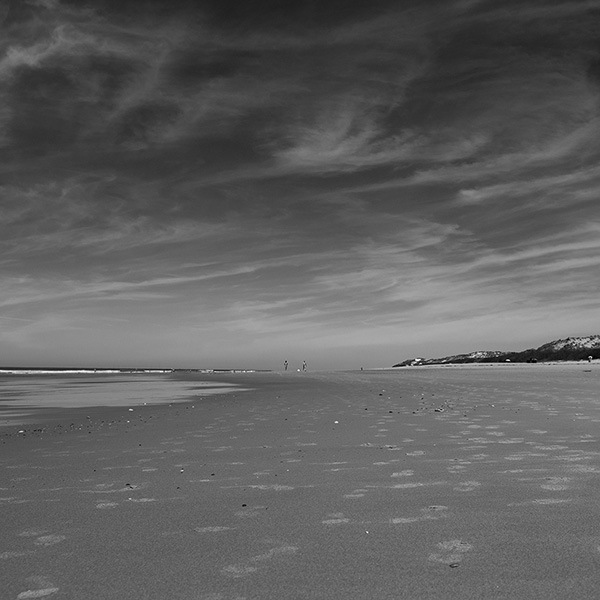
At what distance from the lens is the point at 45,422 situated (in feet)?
44.4

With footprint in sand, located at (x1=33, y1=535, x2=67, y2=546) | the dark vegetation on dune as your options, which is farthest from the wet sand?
the dark vegetation on dune

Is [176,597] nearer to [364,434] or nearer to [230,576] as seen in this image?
[230,576]

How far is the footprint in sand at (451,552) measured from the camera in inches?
154

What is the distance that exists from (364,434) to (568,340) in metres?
120

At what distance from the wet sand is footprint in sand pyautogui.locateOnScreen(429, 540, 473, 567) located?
0.02 metres

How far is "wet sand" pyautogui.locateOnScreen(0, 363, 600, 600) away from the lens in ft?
11.9

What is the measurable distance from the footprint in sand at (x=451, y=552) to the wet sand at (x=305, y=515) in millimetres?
19

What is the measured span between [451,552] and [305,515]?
1501 millimetres

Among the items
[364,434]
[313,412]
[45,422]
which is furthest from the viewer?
[313,412]

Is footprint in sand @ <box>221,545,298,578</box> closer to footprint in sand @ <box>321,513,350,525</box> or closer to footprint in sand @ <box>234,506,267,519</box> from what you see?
footprint in sand @ <box>321,513,350,525</box>

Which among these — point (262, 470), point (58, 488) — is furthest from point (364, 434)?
point (58, 488)

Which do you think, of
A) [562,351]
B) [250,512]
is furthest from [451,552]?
[562,351]

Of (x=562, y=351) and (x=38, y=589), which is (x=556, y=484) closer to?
(x=38, y=589)

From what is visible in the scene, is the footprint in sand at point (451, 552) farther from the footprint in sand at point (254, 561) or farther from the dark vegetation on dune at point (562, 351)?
the dark vegetation on dune at point (562, 351)
